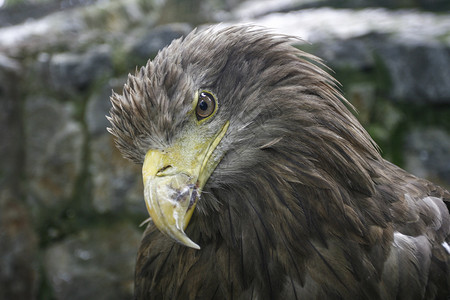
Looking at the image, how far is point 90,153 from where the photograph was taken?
2.91 metres

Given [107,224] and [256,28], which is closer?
[256,28]

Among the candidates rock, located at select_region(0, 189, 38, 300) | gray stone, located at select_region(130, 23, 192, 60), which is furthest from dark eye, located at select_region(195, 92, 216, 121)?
rock, located at select_region(0, 189, 38, 300)

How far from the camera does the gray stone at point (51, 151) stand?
2.95 m

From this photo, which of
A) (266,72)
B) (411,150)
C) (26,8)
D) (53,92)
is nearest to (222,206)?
(266,72)

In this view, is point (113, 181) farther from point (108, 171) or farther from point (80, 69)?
point (80, 69)

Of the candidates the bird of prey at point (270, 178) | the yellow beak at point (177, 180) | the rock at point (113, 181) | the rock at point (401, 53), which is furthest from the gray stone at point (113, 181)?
the yellow beak at point (177, 180)

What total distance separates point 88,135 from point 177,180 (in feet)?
6.04

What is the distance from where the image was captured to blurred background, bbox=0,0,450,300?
8.54 ft

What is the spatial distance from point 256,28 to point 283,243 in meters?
0.74

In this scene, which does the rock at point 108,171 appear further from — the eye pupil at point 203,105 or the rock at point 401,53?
the eye pupil at point 203,105

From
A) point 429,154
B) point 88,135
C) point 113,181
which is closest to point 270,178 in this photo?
point 429,154

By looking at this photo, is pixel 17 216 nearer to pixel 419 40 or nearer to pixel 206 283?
pixel 206 283

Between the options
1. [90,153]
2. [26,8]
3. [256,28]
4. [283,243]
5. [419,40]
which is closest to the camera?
[283,243]

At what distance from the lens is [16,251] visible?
9.98 feet
